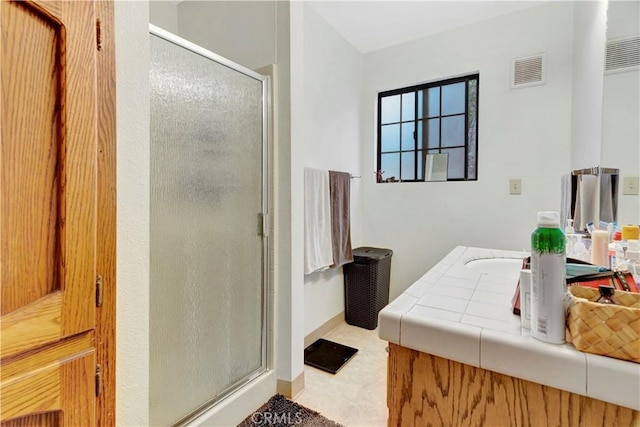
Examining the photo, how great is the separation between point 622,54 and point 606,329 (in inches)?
35.8

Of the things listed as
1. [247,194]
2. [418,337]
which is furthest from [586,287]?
[247,194]

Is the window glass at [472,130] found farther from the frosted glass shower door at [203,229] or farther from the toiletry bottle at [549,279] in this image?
the toiletry bottle at [549,279]

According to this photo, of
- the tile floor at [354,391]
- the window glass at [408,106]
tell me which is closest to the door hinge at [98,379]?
the tile floor at [354,391]

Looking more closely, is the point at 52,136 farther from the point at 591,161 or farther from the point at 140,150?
the point at 591,161

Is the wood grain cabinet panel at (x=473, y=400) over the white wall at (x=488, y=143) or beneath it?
beneath

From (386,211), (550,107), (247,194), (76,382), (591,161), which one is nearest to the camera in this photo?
(76,382)

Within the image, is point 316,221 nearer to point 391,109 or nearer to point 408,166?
point 408,166

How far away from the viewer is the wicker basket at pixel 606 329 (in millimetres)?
521

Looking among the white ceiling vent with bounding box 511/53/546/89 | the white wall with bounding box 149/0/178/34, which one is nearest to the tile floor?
the white ceiling vent with bounding box 511/53/546/89

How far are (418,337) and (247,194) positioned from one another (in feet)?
3.44

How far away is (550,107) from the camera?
2020mm

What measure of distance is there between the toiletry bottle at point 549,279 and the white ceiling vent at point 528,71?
2.00m

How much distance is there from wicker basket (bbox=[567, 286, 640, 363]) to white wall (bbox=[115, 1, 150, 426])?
3.21 ft

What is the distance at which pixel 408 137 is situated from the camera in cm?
266
